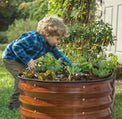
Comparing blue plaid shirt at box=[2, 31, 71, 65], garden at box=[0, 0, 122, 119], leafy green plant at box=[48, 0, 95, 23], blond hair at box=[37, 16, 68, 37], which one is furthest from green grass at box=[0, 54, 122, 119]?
leafy green plant at box=[48, 0, 95, 23]

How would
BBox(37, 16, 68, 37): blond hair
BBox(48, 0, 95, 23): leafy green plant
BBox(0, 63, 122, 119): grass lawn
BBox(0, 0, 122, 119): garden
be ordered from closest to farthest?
BBox(0, 0, 122, 119): garden, BBox(37, 16, 68, 37): blond hair, BBox(0, 63, 122, 119): grass lawn, BBox(48, 0, 95, 23): leafy green plant

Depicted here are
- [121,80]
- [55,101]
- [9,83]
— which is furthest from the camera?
[121,80]

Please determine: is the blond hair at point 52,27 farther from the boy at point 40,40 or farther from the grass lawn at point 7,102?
the grass lawn at point 7,102

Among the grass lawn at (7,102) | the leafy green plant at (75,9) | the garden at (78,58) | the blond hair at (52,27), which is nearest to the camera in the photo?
the garden at (78,58)

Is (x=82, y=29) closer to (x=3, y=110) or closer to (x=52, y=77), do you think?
(x=3, y=110)

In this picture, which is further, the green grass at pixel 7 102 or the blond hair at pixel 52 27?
the green grass at pixel 7 102

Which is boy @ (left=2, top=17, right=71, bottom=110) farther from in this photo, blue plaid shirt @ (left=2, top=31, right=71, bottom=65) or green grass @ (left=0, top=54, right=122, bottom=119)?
green grass @ (left=0, top=54, right=122, bottom=119)

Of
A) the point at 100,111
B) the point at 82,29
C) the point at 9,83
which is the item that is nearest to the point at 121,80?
the point at 82,29

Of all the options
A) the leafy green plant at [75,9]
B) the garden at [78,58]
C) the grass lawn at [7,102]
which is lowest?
the grass lawn at [7,102]

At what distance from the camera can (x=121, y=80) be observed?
18.3 feet

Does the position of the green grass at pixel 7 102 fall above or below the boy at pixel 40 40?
below

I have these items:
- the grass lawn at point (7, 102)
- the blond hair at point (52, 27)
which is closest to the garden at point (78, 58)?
the grass lawn at point (7, 102)

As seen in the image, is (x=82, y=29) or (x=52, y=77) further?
(x=82, y=29)

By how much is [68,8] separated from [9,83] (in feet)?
9.47
